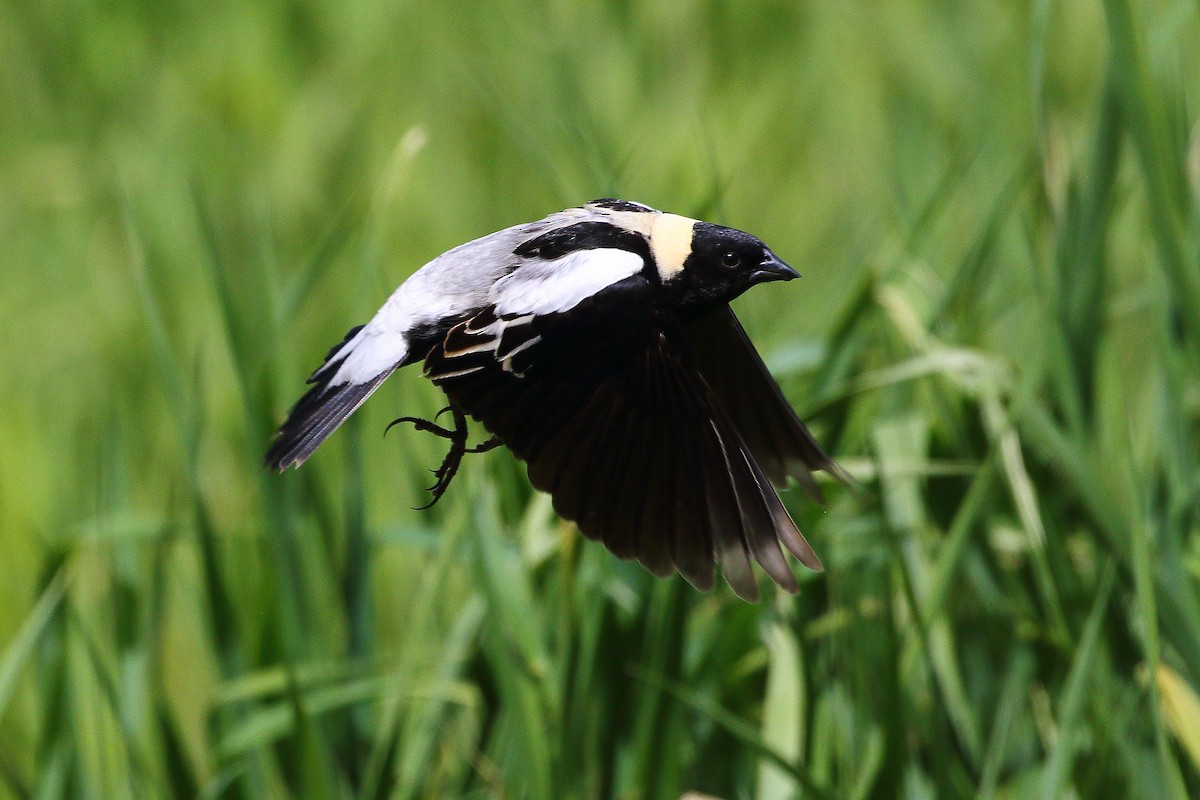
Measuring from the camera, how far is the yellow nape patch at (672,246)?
45.7 inches

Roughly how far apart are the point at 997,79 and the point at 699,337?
2381 mm

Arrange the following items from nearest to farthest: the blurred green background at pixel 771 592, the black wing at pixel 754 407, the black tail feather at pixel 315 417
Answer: the black tail feather at pixel 315 417, the black wing at pixel 754 407, the blurred green background at pixel 771 592

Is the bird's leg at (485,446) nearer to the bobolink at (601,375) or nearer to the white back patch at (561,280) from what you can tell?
the bobolink at (601,375)

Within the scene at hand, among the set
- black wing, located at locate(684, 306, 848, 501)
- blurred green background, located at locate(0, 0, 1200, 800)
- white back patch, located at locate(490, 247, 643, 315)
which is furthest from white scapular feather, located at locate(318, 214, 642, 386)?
blurred green background, located at locate(0, 0, 1200, 800)

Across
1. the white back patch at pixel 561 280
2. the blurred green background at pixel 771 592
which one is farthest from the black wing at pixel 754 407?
the white back patch at pixel 561 280

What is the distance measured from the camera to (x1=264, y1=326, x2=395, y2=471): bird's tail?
3.55ft

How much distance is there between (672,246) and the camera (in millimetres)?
1172

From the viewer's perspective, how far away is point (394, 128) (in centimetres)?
374

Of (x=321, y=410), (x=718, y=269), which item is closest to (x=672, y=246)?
(x=718, y=269)

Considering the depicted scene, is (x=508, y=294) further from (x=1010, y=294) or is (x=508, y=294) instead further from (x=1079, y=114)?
(x=1079, y=114)

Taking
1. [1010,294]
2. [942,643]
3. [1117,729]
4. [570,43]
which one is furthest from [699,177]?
[1117,729]

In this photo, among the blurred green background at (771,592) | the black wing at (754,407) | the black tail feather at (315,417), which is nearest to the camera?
the black tail feather at (315,417)

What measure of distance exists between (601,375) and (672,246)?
126 millimetres

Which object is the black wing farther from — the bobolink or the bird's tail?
the bird's tail
